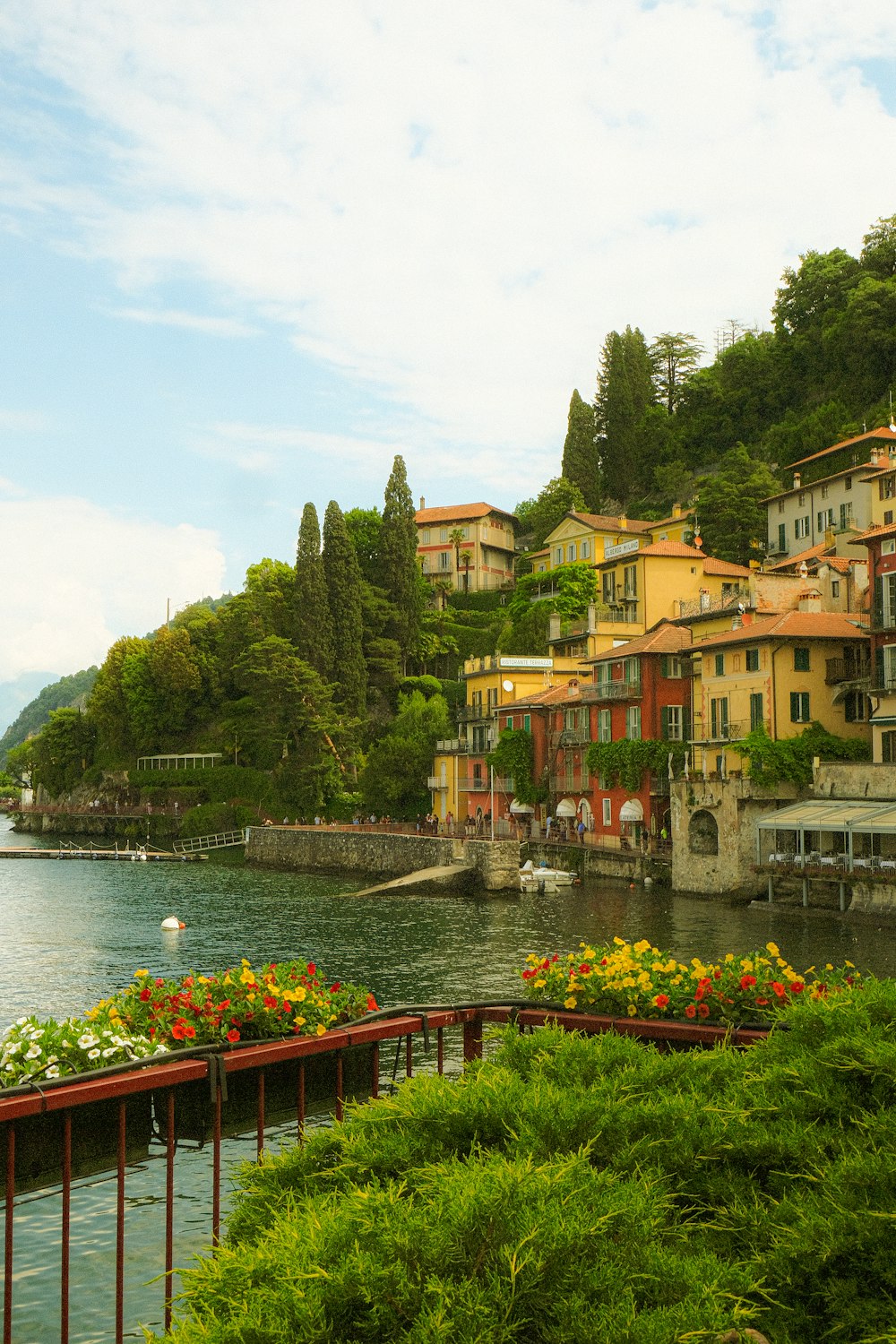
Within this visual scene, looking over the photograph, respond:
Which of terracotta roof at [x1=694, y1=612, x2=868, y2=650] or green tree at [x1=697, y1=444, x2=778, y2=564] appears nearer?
terracotta roof at [x1=694, y1=612, x2=868, y2=650]

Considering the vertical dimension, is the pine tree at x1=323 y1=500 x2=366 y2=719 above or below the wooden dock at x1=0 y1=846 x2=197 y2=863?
above

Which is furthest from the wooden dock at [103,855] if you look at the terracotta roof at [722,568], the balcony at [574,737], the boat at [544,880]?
the terracotta roof at [722,568]

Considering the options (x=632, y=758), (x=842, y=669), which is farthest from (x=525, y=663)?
(x=842, y=669)

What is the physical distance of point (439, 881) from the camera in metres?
53.0

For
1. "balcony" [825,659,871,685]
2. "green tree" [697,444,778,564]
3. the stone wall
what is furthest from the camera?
"green tree" [697,444,778,564]

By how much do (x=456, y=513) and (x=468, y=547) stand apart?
3.63 m

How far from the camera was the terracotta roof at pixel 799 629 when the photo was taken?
155 ft

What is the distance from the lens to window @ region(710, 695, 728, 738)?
5044 cm

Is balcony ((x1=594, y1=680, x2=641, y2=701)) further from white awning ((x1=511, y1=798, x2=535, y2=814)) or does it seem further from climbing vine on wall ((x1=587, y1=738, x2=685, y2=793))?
white awning ((x1=511, y1=798, x2=535, y2=814))

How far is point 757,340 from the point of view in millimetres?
98312

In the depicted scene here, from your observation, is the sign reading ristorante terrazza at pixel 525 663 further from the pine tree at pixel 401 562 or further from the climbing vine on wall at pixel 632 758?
the pine tree at pixel 401 562

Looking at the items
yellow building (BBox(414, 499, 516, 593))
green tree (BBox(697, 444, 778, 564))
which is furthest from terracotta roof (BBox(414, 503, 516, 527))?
green tree (BBox(697, 444, 778, 564))

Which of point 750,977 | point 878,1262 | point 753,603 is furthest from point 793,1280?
point 753,603

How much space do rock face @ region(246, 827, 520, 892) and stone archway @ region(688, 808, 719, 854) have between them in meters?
8.73
